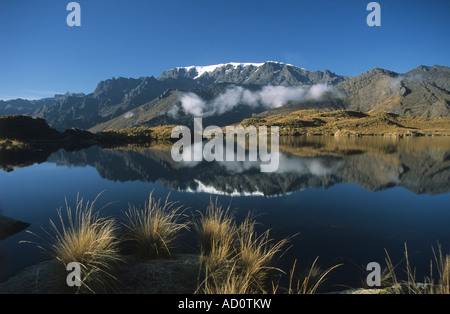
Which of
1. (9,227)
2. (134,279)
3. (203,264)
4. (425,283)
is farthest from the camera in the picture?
(9,227)

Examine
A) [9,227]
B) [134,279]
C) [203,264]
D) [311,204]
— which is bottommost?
[311,204]

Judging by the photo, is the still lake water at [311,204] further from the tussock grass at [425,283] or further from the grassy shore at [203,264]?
the grassy shore at [203,264]

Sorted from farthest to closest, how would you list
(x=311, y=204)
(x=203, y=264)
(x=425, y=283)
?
(x=311, y=204)
(x=203, y=264)
(x=425, y=283)

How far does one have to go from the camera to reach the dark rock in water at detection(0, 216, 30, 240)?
8147 millimetres

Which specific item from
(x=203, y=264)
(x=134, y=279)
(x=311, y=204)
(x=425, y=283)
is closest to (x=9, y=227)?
(x=134, y=279)

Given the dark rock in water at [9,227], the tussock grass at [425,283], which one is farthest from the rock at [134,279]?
the dark rock in water at [9,227]

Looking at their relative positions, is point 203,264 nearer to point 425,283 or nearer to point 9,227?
point 425,283

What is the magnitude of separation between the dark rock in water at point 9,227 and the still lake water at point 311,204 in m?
0.28

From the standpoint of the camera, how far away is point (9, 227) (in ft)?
28.3

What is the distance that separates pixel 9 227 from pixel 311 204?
14.0 meters

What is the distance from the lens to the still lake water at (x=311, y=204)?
7.13m

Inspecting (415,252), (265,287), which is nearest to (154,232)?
(265,287)

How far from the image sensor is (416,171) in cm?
2164

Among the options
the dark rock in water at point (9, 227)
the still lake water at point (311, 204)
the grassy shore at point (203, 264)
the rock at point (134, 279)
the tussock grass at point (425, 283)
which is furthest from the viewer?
the dark rock in water at point (9, 227)
